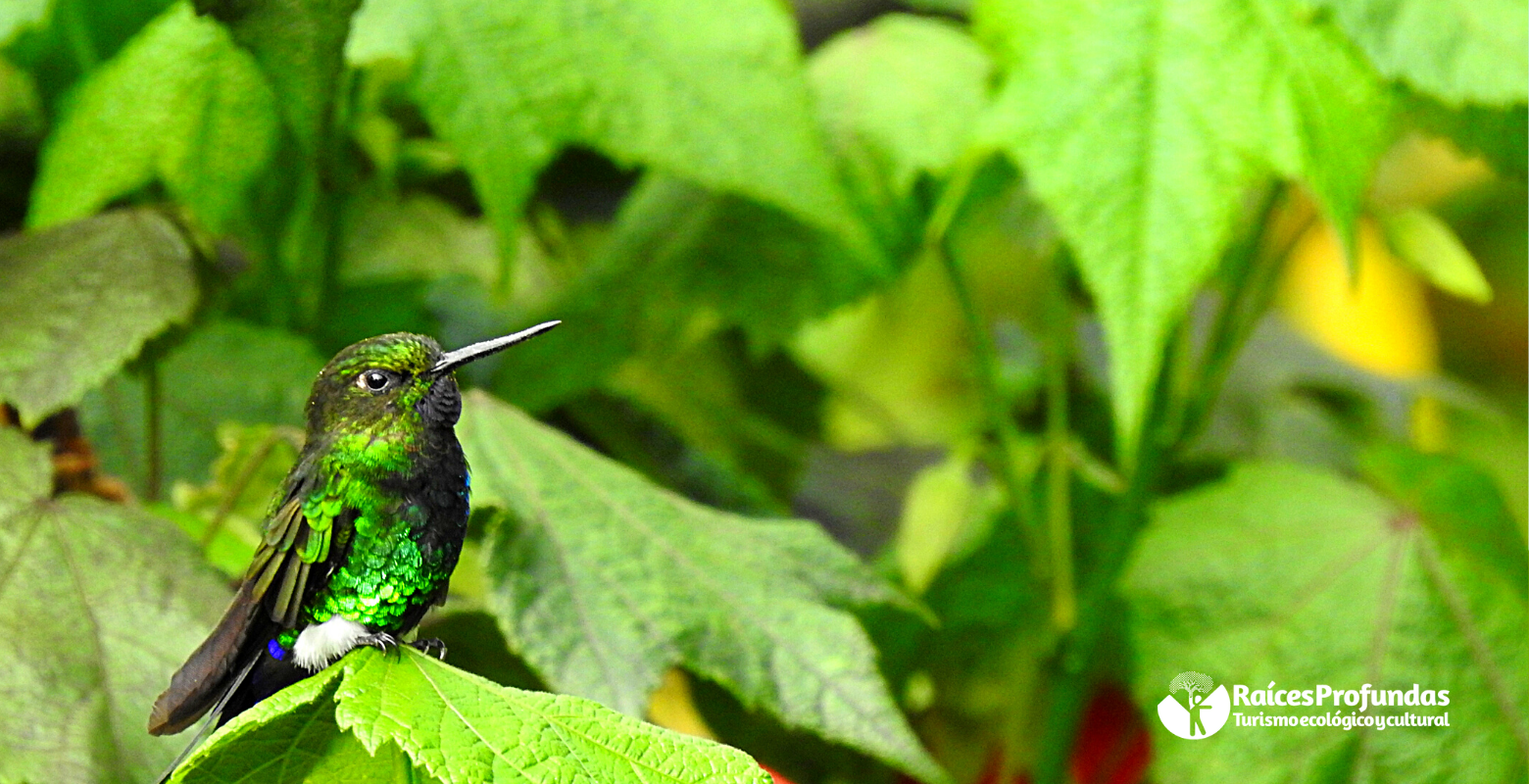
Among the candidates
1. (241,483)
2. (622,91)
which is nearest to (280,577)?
(241,483)

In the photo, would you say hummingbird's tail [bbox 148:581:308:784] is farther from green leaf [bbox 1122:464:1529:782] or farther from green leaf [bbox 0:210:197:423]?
green leaf [bbox 1122:464:1529:782]

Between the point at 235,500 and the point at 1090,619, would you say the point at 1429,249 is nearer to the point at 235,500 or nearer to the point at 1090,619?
the point at 1090,619

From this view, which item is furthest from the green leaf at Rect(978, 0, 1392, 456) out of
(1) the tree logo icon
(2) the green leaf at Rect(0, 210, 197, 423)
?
(2) the green leaf at Rect(0, 210, 197, 423)

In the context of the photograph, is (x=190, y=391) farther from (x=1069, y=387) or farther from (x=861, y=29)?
(x=1069, y=387)

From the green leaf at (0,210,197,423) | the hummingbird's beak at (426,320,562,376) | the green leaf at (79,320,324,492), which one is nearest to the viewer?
the hummingbird's beak at (426,320,562,376)

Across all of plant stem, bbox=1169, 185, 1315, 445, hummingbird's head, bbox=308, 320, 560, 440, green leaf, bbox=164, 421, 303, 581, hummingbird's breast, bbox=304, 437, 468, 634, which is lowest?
plant stem, bbox=1169, 185, 1315, 445

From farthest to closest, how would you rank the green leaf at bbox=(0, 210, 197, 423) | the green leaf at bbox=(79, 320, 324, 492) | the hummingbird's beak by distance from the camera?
1. the green leaf at bbox=(79, 320, 324, 492)
2. the green leaf at bbox=(0, 210, 197, 423)
3. the hummingbird's beak
